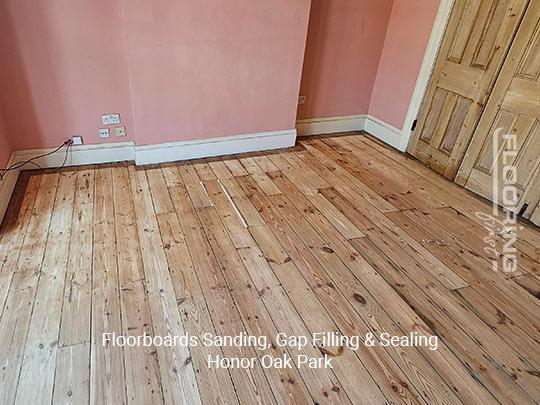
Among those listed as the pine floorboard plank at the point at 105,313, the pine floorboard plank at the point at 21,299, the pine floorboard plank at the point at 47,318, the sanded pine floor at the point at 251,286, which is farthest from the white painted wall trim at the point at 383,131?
the pine floorboard plank at the point at 21,299

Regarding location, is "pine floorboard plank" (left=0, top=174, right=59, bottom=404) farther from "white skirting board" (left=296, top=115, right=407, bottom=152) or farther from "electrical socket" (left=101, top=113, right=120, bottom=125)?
Answer: "white skirting board" (left=296, top=115, right=407, bottom=152)

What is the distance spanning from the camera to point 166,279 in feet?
6.36

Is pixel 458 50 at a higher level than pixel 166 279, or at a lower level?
higher

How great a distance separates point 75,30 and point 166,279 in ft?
6.30

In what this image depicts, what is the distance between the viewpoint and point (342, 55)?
358cm

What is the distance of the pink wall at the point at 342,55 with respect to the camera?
11.0 ft

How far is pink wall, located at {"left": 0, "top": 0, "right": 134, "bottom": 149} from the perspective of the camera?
2.43m

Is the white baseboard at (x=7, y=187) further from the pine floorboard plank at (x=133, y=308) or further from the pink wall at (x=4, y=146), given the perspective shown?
the pine floorboard plank at (x=133, y=308)

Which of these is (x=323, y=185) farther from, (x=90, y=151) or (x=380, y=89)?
(x=90, y=151)

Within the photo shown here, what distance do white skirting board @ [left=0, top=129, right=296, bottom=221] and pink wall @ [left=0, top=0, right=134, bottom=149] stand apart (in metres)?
0.10

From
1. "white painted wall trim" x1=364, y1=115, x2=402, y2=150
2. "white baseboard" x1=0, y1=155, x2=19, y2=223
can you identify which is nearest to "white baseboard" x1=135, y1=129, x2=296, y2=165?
"white baseboard" x1=0, y1=155, x2=19, y2=223

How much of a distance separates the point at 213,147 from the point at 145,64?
0.88 meters

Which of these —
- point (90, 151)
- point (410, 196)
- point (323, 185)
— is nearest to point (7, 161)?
point (90, 151)

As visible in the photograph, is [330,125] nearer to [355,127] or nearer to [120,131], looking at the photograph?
[355,127]
